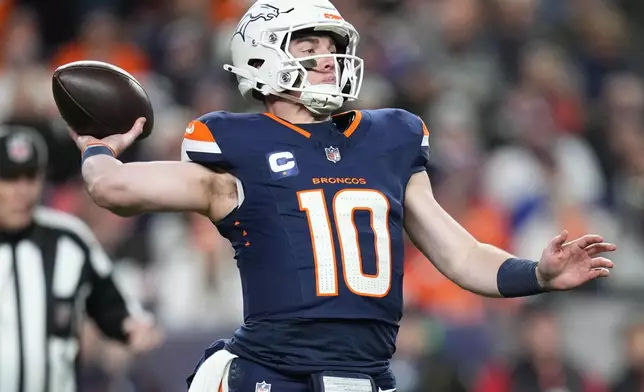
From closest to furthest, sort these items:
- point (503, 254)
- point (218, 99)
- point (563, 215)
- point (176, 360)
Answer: point (503, 254) → point (176, 360) → point (563, 215) → point (218, 99)

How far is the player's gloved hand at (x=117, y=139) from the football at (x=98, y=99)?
0.05ft

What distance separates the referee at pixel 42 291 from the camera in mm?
5668

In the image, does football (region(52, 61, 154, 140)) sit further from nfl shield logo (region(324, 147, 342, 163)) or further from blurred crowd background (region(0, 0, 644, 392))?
blurred crowd background (region(0, 0, 644, 392))

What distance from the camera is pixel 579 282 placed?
12.9 ft

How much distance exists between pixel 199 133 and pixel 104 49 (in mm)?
5885

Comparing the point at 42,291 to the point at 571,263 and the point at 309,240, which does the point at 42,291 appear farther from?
the point at 571,263

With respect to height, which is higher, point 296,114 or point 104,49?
point 296,114

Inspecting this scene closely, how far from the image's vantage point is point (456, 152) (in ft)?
28.9

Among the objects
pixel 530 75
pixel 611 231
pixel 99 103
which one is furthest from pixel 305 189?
pixel 530 75

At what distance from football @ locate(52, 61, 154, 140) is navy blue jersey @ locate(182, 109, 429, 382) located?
0.71 ft

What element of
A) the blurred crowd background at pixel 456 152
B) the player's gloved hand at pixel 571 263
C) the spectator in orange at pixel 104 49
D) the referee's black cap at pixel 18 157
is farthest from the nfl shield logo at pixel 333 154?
the spectator in orange at pixel 104 49

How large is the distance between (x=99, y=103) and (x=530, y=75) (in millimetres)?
6077

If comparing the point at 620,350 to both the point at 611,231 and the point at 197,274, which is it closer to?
the point at 611,231

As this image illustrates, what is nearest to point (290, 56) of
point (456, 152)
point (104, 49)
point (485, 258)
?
point (485, 258)
